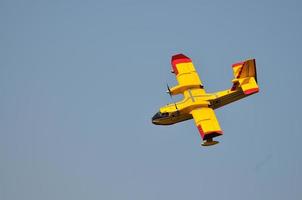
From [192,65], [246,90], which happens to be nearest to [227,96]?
[246,90]

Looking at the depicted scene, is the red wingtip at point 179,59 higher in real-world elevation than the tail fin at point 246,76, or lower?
higher

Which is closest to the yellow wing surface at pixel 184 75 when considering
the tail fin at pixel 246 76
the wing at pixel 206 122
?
the wing at pixel 206 122

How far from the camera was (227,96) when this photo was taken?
3954 inches

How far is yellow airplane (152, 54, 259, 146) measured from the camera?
95375 mm

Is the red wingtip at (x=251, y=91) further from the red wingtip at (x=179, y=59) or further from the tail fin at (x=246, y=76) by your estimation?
the red wingtip at (x=179, y=59)

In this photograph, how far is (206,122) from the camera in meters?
95.7

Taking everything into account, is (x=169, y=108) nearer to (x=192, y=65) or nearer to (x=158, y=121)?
(x=158, y=121)

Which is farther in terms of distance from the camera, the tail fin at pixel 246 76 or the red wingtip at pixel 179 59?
the red wingtip at pixel 179 59

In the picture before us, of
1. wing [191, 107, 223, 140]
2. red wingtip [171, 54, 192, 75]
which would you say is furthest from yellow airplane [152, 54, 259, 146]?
red wingtip [171, 54, 192, 75]

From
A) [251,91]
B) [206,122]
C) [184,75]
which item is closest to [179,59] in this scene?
[184,75]

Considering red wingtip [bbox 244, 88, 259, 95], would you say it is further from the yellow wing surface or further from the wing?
the yellow wing surface

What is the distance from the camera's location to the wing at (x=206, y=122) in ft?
309

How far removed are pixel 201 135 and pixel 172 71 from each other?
16380mm

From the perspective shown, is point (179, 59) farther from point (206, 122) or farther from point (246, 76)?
point (206, 122)
